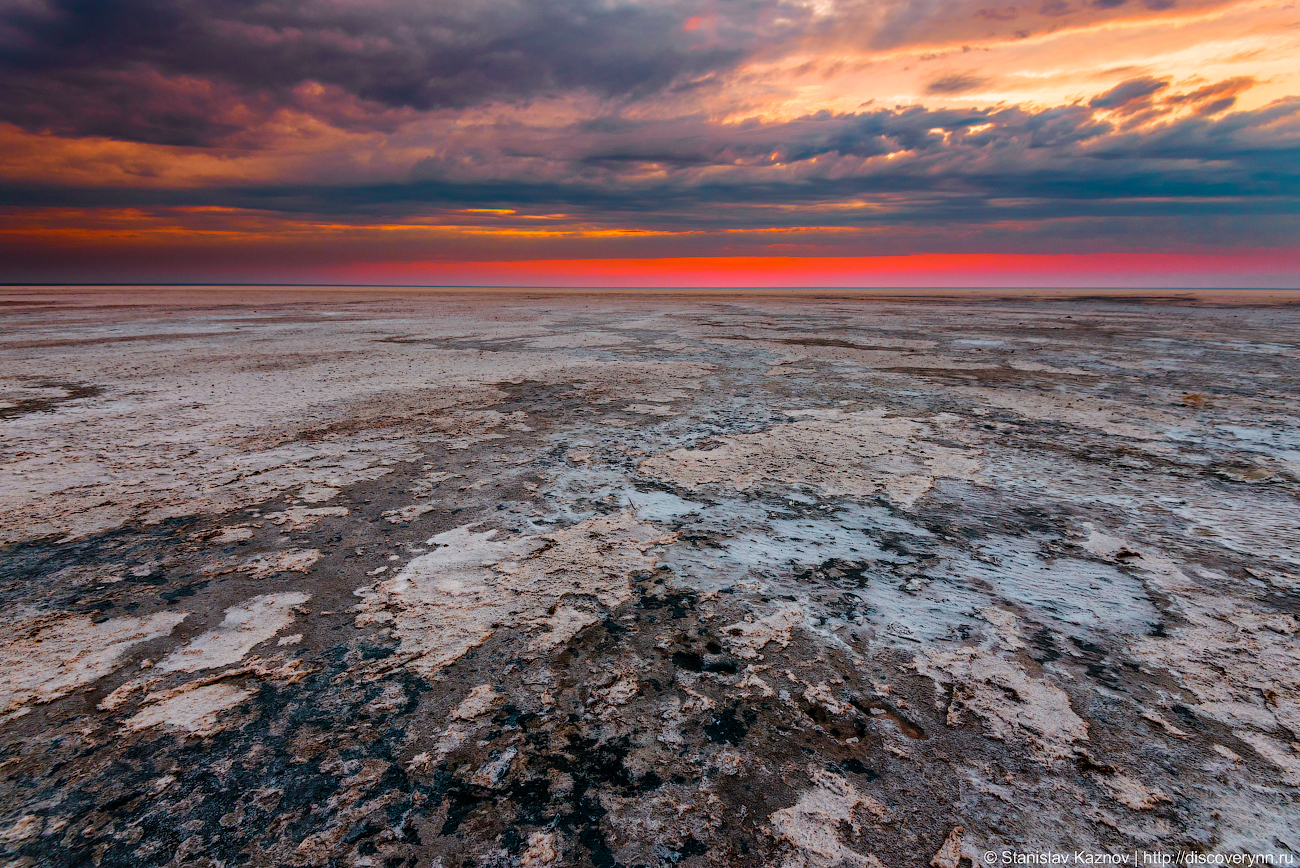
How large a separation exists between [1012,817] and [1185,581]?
1.36 m

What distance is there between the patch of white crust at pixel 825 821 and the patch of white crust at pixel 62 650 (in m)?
1.67

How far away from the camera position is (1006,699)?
4.59 feet

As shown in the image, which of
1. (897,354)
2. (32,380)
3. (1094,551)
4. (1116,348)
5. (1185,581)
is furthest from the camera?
(1116,348)

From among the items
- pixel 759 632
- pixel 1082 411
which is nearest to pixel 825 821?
pixel 759 632

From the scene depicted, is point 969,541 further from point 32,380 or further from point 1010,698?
point 32,380

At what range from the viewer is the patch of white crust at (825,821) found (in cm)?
102

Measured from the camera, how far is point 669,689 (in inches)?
56.5

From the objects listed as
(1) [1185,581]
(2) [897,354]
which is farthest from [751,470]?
(2) [897,354]

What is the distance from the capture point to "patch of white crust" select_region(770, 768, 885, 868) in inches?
40.2

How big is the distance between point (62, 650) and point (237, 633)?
0.41 meters

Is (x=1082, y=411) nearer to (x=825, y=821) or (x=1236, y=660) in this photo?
(x=1236, y=660)

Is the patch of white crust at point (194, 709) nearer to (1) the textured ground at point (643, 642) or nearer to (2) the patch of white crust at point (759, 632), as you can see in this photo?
(1) the textured ground at point (643, 642)

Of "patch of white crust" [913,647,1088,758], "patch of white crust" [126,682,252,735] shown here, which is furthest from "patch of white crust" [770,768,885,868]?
"patch of white crust" [126,682,252,735]

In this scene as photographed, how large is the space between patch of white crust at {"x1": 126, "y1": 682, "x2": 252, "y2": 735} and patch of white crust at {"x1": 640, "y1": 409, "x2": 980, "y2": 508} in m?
1.84
